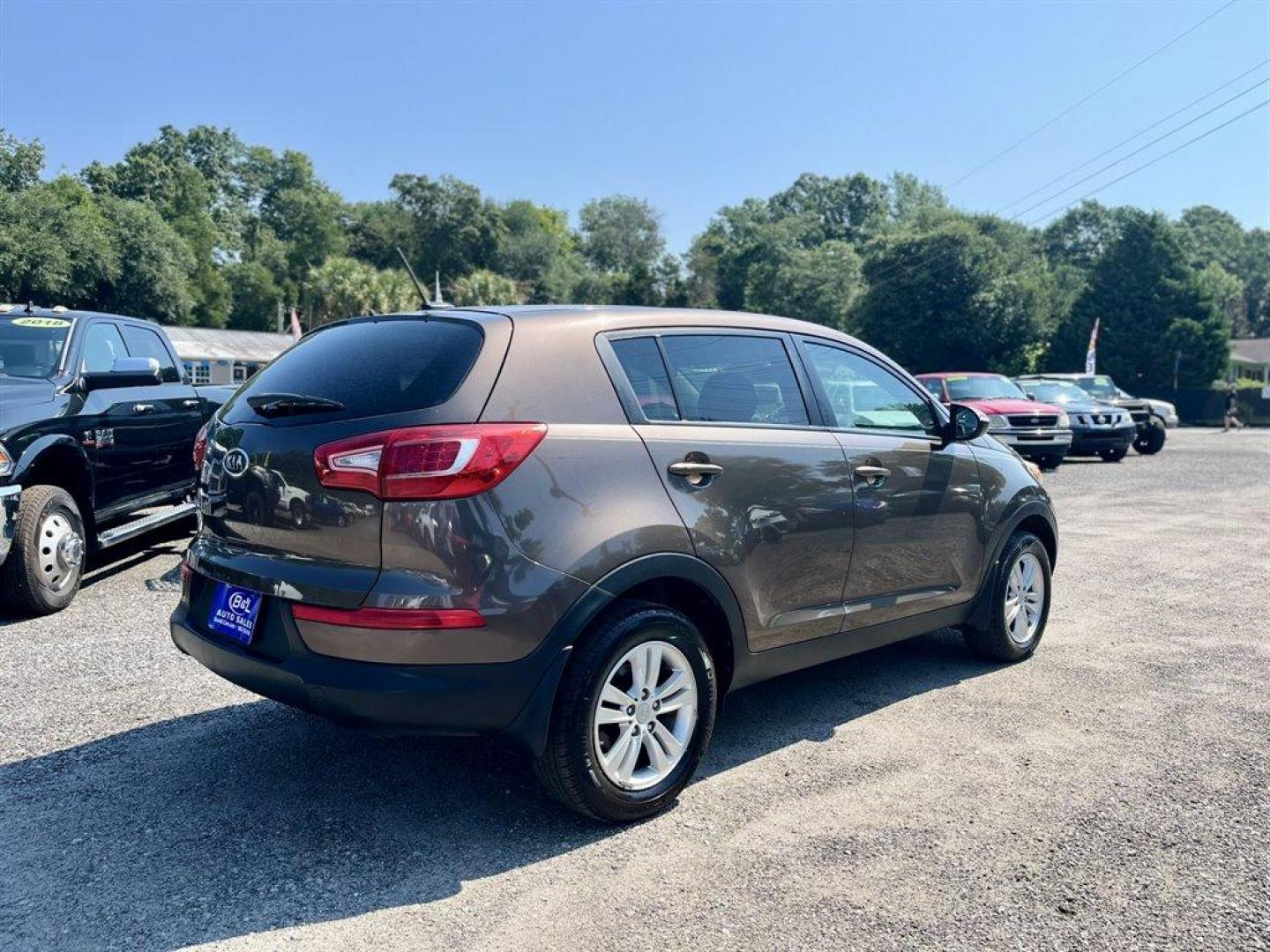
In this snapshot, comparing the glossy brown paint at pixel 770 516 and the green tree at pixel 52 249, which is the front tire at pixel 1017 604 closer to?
the glossy brown paint at pixel 770 516

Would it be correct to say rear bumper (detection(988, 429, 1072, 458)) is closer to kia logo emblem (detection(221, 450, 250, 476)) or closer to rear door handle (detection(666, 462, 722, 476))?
rear door handle (detection(666, 462, 722, 476))

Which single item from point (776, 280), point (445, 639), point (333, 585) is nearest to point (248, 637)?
point (333, 585)

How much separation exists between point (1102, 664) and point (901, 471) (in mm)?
1978

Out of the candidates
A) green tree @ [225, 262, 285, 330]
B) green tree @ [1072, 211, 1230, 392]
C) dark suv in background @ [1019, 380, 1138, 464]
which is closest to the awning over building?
green tree @ [225, 262, 285, 330]

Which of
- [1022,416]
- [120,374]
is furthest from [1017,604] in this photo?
[1022,416]

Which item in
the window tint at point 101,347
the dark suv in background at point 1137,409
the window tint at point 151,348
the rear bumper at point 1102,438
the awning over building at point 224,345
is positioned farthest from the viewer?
the awning over building at point 224,345

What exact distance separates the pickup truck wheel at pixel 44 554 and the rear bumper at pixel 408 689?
3.80m

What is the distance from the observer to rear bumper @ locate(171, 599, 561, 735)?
299 cm

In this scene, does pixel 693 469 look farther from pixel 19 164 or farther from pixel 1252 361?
pixel 1252 361

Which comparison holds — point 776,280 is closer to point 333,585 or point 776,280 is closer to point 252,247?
point 252,247

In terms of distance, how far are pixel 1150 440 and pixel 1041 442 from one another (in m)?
6.82

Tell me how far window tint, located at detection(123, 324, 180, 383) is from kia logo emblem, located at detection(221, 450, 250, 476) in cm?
522

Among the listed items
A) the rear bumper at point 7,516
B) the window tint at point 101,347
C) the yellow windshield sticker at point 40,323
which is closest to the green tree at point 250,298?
the window tint at point 101,347

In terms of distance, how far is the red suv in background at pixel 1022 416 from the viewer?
16.5 m
